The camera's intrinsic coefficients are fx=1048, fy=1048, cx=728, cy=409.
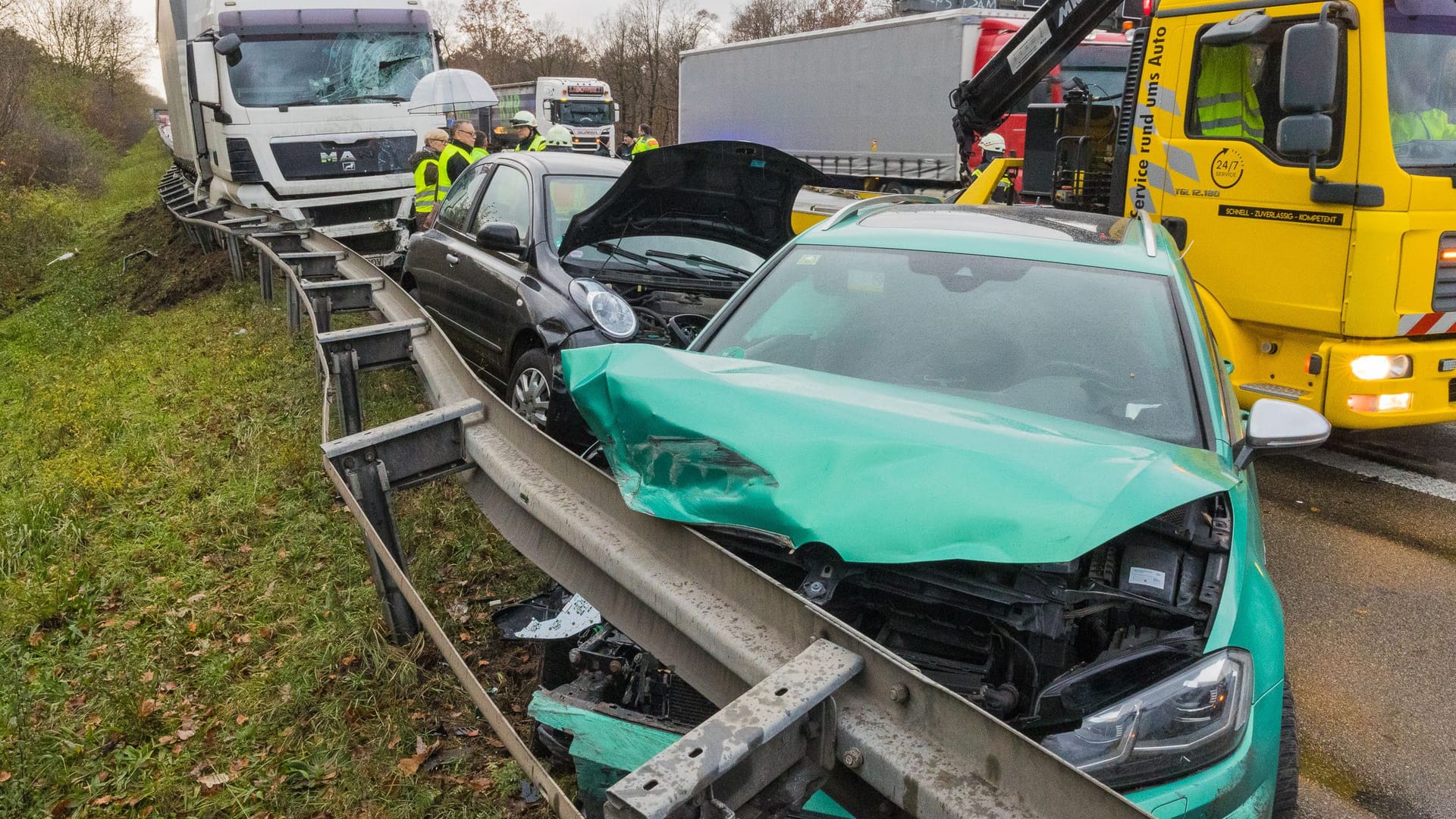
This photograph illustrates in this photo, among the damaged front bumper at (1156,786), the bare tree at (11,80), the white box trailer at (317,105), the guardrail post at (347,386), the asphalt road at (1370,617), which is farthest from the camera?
the bare tree at (11,80)

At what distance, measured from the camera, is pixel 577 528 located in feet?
8.75

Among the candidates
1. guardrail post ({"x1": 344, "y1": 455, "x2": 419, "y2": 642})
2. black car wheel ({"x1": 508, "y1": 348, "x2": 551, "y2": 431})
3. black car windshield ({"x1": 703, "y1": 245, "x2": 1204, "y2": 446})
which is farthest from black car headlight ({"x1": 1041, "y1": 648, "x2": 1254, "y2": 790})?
black car wheel ({"x1": 508, "y1": 348, "x2": 551, "y2": 431})

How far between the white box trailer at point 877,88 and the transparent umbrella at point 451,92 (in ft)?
20.1

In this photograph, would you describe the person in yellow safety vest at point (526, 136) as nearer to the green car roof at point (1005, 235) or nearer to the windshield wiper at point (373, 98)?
the windshield wiper at point (373, 98)

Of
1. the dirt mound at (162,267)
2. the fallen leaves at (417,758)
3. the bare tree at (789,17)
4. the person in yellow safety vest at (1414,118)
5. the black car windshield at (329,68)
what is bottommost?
the fallen leaves at (417,758)

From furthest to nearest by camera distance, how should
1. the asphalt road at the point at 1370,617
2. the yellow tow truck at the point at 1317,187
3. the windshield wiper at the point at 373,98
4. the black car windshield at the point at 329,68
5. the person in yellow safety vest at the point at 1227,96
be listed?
the windshield wiper at the point at 373,98 < the black car windshield at the point at 329,68 < the person in yellow safety vest at the point at 1227,96 < the yellow tow truck at the point at 1317,187 < the asphalt road at the point at 1370,617

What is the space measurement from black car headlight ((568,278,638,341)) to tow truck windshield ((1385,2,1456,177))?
13.4 ft

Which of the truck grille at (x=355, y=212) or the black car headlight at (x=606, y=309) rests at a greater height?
the truck grille at (x=355, y=212)

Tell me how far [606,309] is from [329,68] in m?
9.10

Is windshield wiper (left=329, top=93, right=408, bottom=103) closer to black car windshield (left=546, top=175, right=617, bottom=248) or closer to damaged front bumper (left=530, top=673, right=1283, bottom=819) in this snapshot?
black car windshield (left=546, top=175, right=617, bottom=248)

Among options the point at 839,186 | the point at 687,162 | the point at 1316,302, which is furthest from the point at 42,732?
the point at 839,186

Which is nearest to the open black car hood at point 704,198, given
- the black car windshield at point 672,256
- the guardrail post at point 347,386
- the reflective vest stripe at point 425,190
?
the black car windshield at point 672,256

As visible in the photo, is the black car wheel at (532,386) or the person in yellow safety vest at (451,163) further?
the person in yellow safety vest at (451,163)

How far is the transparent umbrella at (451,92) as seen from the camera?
40.0 ft
